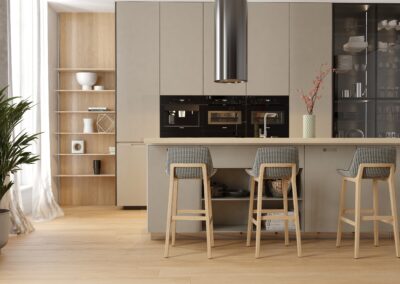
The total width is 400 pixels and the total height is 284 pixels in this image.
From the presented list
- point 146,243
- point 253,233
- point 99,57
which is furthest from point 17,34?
point 253,233

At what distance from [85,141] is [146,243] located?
293 centimetres

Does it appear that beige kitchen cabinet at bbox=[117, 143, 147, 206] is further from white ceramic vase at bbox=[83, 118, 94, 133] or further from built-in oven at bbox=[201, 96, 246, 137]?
built-in oven at bbox=[201, 96, 246, 137]

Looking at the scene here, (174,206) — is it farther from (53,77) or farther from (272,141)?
(53,77)

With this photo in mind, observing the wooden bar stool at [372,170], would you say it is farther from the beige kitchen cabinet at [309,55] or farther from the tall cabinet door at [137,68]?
the tall cabinet door at [137,68]

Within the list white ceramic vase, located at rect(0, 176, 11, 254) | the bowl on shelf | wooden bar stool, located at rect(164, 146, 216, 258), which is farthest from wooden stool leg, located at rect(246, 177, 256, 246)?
the bowl on shelf

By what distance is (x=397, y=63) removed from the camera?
6.79 m

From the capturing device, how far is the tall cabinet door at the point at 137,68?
6.59m

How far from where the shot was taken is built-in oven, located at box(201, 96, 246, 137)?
22.0ft

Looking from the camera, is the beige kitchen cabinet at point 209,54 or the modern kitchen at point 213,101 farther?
the beige kitchen cabinet at point 209,54

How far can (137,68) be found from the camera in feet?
21.7

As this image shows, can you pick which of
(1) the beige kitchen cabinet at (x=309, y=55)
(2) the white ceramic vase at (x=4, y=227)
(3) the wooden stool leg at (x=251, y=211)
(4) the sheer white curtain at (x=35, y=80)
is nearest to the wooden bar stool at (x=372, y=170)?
(3) the wooden stool leg at (x=251, y=211)

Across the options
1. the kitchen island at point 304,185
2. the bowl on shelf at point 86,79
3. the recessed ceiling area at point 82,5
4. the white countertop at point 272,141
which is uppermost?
the recessed ceiling area at point 82,5

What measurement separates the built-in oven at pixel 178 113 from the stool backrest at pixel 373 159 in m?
2.82

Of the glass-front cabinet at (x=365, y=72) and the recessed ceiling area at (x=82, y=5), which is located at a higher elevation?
the recessed ceiling area at (x=82, y=5)
